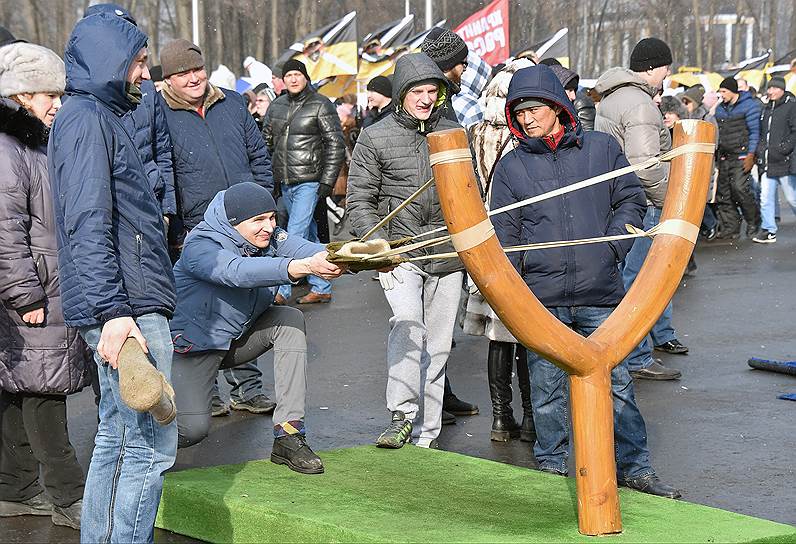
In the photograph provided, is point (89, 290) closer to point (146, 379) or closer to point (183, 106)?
point (146, 379)

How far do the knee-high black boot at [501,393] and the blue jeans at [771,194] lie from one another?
10211 mm

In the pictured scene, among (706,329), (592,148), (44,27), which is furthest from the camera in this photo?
(44,27)

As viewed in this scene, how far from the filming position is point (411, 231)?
635 centimetres

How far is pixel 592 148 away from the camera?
554 centimetres

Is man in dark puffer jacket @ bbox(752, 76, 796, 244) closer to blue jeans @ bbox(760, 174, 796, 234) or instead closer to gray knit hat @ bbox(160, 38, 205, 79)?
blue jeans @ bbox(760, 174, 796, 234)

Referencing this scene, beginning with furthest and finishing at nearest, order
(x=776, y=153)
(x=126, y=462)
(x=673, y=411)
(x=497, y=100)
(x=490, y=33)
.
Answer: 1. (x=490, y=33)
2. (x=776, y=153)
3. (x=673, y=411)
4. (x=497, y=100)
5. (x=126, y=462)

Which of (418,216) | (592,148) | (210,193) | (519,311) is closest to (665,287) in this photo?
(519,311)

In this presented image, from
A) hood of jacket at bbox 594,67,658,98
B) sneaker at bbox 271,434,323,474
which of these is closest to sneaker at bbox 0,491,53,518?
sneaker at bbox 271,434,323,474

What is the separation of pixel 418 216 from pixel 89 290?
2.53 metres

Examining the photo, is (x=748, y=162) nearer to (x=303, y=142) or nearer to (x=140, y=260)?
Answer: (x=303, y=142)

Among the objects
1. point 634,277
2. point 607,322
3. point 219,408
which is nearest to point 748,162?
point 634,277

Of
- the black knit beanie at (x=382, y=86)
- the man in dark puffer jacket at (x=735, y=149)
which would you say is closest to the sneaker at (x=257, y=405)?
the black knit beanie at (x=382, y=86)

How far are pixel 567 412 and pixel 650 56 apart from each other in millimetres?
3531

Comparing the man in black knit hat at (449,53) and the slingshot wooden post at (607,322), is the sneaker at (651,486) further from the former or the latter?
the man in black knit hat at (449,53)
